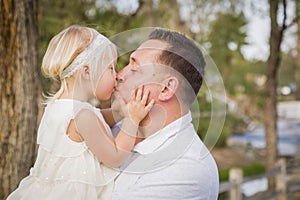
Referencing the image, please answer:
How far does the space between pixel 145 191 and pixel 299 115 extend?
15056 millimetres

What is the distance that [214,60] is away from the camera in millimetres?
7805

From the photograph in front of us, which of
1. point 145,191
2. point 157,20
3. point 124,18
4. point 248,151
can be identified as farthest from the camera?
point 248,151

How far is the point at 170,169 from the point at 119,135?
17 centimetres

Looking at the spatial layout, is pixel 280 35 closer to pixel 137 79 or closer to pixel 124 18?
pixel 124 18

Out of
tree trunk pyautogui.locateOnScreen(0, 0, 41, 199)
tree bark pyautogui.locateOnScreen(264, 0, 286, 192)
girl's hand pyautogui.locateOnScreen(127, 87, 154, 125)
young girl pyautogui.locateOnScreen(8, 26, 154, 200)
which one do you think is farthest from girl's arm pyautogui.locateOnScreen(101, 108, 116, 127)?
tree bark pyautogui.locateOnScreen(264, 0, 286, 192)

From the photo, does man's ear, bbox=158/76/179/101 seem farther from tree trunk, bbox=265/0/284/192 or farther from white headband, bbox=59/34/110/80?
tree trunk, bbox=265/0/284/192

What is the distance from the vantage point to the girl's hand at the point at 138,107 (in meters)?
1.23

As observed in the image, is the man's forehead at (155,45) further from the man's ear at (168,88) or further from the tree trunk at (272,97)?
the tree trunk at (272,97)

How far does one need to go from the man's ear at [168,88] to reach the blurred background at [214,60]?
475 millimetres

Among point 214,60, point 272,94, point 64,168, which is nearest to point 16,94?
point 64,168

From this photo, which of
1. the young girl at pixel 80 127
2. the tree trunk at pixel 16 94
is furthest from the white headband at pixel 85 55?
the tree trunk at pixel 16 94

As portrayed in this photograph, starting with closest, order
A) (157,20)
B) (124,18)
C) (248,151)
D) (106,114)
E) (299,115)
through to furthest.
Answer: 1. (106,114)
2. (124,18)
3. (157,20)
4. (248,151)
5. (299,115)

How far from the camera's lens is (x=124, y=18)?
644cm

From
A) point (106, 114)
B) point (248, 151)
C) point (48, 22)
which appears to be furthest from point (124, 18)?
point (248, 151)
